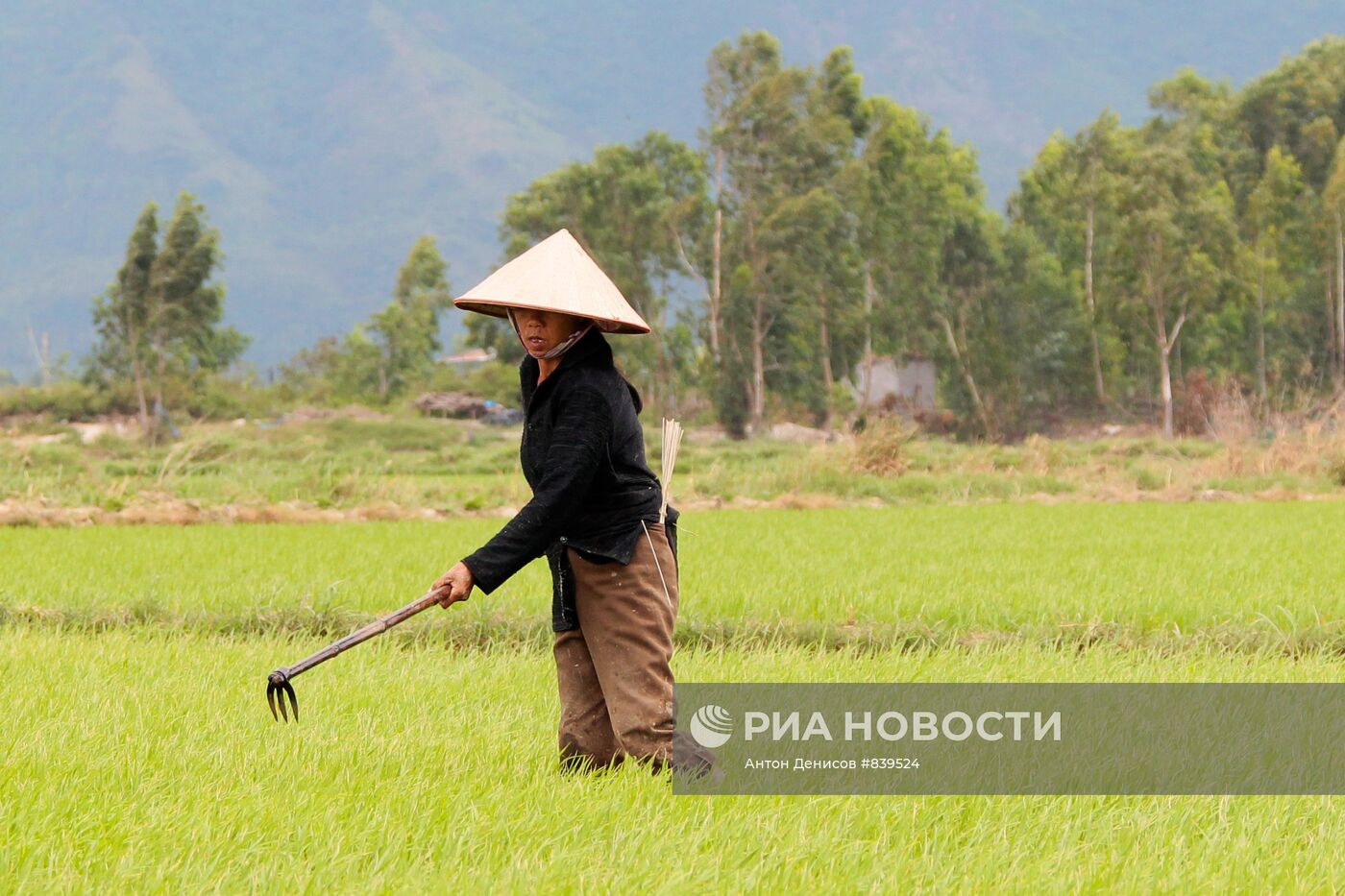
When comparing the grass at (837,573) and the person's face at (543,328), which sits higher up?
the person's face at (543,328)

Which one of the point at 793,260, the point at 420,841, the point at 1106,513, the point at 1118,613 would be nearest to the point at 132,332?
the point at 793,260

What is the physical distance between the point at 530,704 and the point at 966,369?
32756mm

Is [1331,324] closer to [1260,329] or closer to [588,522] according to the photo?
[1260,329]

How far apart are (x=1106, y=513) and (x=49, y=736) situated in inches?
413

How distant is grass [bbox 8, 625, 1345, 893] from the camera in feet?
8.15

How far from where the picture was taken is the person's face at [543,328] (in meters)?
3.31

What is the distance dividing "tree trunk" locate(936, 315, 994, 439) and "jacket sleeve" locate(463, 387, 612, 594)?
31.8 meters

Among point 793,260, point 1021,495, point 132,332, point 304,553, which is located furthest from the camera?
point 793,260

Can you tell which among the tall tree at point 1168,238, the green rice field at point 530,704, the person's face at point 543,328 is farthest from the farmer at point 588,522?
the tall tree at point 1168,238

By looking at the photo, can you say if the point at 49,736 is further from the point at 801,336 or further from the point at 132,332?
the point at 801,336

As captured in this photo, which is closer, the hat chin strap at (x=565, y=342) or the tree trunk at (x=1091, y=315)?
the hat chin strap at (x=565, y=342)

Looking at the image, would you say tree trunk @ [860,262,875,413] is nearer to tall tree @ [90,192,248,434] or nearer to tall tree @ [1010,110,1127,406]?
tall tree @ [1010,110,1127,406]

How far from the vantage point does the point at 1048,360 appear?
120 feet

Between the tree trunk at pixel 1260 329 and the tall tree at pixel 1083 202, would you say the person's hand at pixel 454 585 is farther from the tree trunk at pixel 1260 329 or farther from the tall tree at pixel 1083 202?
the tree trunk at pixel 1260 329
